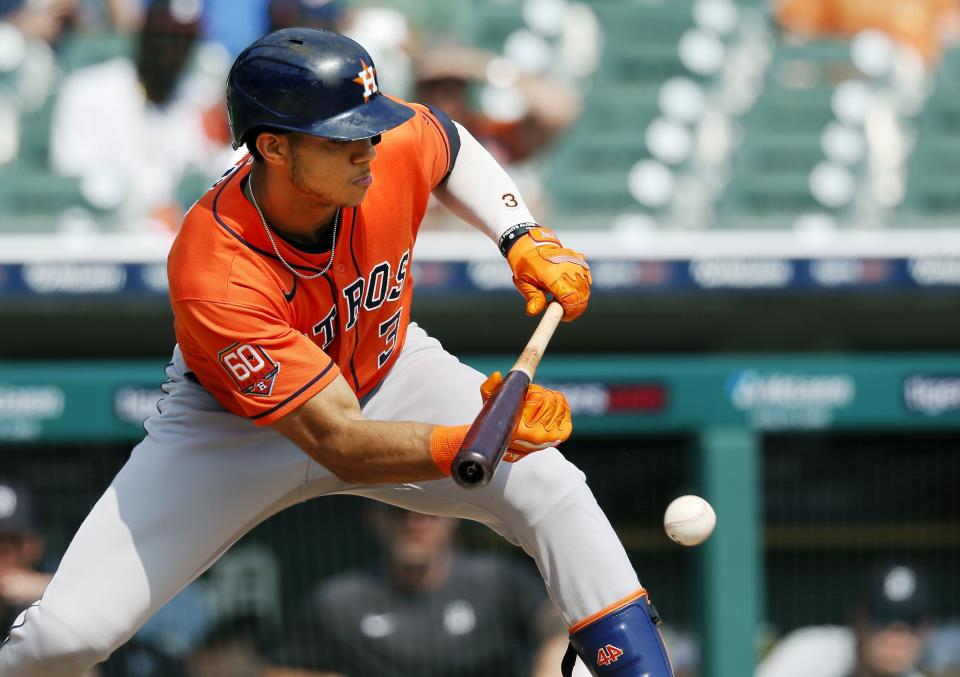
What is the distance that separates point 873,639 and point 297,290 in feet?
9.90

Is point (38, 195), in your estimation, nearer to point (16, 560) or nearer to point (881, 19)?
point (16, 560)

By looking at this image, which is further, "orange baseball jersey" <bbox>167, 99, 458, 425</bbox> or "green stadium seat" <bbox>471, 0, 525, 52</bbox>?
"green stadium seat" <bbox>471, 0, 525, 52</bbox>

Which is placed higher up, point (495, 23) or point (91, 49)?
point (495, 23)

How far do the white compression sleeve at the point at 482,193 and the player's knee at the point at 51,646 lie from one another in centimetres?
119

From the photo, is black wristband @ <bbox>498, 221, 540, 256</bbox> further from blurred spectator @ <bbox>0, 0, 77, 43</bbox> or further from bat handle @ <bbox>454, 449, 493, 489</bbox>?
blurred spectator @ <bbox>0, 0, 77, 43</bbox>

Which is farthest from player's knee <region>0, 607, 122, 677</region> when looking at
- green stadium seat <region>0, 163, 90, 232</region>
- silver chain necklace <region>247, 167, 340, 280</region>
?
green stadium seat <region>0, 163, 90, 232</region>

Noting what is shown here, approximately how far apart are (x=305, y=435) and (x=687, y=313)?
3089mm

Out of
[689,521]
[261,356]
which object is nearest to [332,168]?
[261,356]

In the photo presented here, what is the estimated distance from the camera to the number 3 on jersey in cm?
273

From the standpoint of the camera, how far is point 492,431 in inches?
96.0

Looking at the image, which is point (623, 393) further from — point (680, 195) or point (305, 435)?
point (305, 435)

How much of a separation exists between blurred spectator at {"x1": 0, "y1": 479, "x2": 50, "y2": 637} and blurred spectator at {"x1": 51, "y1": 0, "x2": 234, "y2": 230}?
1.25 meters

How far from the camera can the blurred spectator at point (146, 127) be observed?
5.69 metres

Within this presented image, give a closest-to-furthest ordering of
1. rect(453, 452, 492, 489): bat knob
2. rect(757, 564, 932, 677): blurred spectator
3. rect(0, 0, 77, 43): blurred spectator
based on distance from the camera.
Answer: rect(453, 452, 492, 489): bat knob
rect(757, 564, 932, 677): blurred spectator
rect(0, 0, 77, 43): blurred spectator
